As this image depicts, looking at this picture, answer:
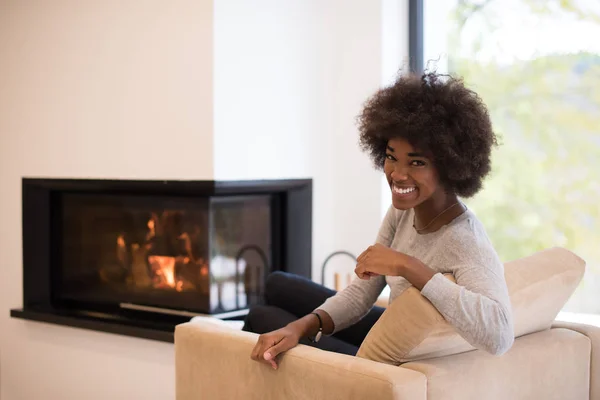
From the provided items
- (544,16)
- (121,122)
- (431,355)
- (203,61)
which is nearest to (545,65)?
(544,16)

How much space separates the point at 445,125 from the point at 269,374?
0.74 meters

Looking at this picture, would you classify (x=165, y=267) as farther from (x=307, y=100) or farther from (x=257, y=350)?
(x=257, y=350)

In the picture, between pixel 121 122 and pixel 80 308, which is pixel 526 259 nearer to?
pixel 121 122

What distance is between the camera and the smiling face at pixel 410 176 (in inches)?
78.2

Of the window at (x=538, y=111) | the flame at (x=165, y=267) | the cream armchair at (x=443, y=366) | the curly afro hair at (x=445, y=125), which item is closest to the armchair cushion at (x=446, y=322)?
the cream armchair at (x=443, y=366)

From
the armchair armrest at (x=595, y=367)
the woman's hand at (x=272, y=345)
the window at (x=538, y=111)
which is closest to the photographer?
the woman's hand at (x=272, y=345)

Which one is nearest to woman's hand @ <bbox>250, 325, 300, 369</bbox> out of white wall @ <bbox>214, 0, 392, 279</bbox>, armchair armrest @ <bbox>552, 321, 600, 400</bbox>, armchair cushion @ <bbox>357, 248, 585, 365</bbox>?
armchair cushion @ <bbox>357, 248, 585, 365</bbox>

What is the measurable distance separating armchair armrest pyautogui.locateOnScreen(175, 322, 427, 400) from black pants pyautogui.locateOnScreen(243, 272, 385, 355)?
135 mm

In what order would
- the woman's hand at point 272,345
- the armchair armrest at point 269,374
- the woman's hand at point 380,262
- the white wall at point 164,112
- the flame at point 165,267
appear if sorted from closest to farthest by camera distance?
the armchair armrest at point 269,374 → the woman's hand at point 380,262 → the woman's hand at point 272,345 → the white wall at point 164,112 → the flame at point 165,267

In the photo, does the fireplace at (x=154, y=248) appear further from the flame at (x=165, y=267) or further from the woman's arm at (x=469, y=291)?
the woman's arm at (x=469, y=291)

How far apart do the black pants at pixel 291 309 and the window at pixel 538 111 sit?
155 centimetres

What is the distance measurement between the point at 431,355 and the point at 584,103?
2.05 meters

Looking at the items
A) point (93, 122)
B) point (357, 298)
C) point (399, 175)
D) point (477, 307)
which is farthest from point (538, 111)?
point (477, 307)

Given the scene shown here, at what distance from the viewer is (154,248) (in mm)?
3789
